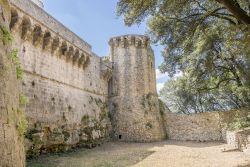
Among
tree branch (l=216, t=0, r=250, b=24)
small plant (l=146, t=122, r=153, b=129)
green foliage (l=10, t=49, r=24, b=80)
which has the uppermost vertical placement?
tree branch (l=216, t=0, r=250, b=24)

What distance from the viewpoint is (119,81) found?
830 inches

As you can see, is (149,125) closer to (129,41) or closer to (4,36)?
(129,41)

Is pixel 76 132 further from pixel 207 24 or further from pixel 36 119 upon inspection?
pixel 207 24

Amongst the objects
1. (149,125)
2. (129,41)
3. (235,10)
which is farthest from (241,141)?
(129,41)

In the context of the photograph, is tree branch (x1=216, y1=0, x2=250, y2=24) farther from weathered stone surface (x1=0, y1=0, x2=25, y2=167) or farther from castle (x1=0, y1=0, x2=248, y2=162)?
castle (x1=0, y1=0, x2=248, y2=162)

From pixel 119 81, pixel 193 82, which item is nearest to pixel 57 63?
pixel 119 81

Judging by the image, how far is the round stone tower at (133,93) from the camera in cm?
1988

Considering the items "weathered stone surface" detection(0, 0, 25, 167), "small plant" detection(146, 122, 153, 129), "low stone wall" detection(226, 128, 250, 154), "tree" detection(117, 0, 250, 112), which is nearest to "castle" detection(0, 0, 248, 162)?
"small plant" detection(146, 122, 153, 129)

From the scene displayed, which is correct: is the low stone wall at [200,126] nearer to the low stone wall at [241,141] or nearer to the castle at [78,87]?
the castle at [78,87]

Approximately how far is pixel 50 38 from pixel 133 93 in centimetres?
949

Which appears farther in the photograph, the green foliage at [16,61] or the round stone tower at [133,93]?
the round stone tower at [133,93]

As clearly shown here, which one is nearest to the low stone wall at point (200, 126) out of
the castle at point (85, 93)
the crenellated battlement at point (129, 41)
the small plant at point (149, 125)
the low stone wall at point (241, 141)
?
the castle at point (85, 93)

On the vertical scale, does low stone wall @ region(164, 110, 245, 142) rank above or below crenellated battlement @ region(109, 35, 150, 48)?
below

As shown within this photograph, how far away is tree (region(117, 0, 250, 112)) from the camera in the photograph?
889cm
